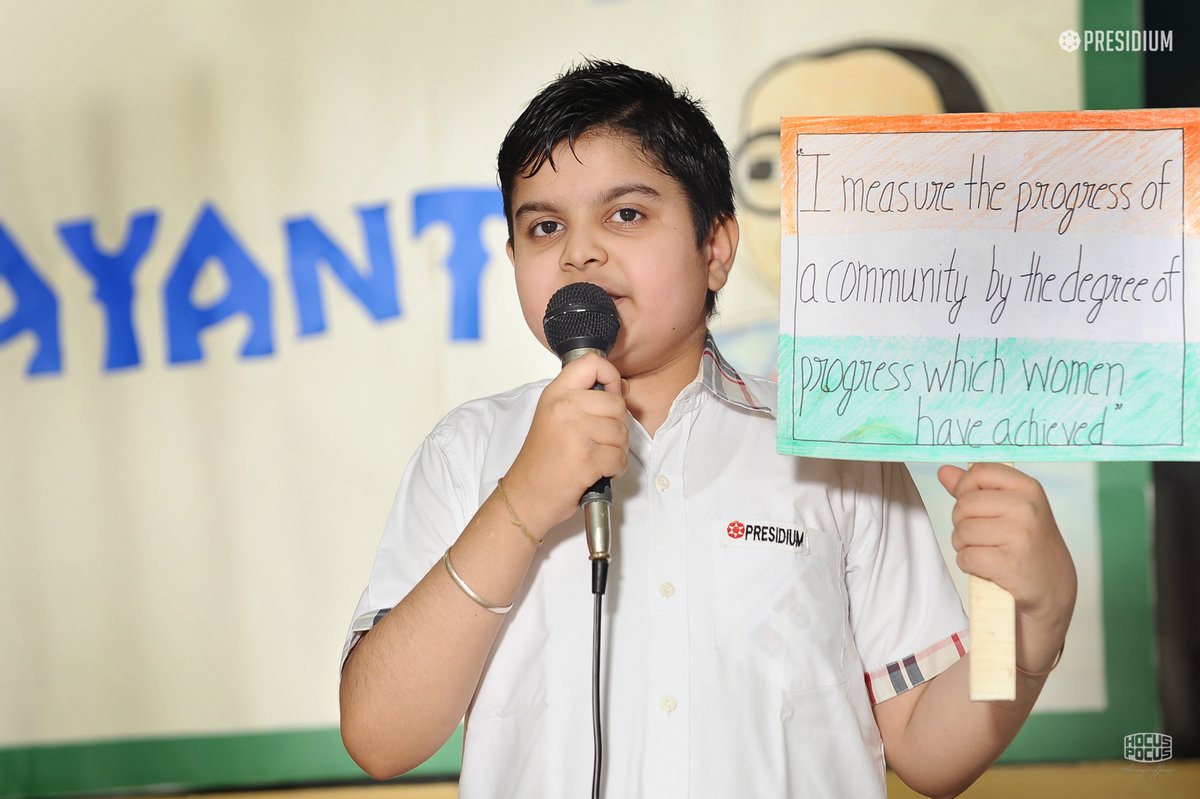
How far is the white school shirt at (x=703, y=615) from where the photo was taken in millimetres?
937

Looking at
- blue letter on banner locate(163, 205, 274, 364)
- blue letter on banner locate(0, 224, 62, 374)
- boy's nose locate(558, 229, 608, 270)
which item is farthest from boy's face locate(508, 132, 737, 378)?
blue letter on banner locate(0, 224, 62, 374)

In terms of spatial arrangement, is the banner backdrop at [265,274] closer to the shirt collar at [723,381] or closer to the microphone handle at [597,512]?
the shirt collar at [723,381]

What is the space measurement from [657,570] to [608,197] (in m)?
0.32

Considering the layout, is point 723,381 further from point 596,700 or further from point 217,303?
point 217,303

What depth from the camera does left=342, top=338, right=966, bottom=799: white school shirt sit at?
0.94 meters

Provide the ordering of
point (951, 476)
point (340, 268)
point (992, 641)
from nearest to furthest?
point (992, 641) → point (951, 476) → point (340, 268)

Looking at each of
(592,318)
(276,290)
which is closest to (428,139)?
(276,290)

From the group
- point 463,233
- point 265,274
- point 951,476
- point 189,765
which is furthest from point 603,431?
point 189,765

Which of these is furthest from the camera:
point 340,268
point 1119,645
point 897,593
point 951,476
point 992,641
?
point 340,268

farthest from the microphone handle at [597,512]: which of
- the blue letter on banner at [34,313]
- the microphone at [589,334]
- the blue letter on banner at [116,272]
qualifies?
the blue letter on banner at [34,313]

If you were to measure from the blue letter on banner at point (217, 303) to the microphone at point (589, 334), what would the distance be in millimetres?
1515

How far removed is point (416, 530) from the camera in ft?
3.28

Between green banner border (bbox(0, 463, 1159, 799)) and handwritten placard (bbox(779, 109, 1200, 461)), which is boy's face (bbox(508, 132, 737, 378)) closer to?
handwritten placard (bbox(779, 109, 1200, 461))

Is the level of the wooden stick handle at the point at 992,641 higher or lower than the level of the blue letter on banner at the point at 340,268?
lower
